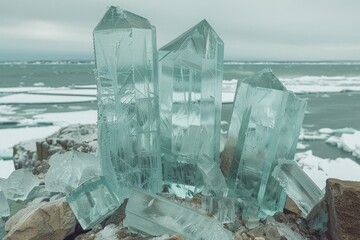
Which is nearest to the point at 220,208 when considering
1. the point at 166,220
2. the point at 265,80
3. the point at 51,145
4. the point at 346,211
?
the point at 166,220

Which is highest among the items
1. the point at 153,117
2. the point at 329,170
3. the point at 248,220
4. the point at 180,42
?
the point at 180,42

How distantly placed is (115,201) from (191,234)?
1.26 feet

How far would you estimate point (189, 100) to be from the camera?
180 cm

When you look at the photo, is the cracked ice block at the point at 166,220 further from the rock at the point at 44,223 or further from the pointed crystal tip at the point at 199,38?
the pointed crystal tip at the point at 199,38

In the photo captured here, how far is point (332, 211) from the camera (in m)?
1.53

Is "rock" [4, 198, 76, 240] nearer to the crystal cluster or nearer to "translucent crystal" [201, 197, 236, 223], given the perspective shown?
the crystal cluster

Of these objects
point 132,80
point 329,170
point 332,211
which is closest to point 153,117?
point 132,80

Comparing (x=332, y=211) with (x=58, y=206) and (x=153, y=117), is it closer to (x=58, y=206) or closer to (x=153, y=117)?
(x=153, y=117)

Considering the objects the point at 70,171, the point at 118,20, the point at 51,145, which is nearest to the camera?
the point at 118,20

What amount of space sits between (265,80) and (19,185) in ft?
4.24

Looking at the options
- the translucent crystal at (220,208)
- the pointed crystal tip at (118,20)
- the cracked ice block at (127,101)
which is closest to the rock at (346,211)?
the translucent crystal at (220,208)

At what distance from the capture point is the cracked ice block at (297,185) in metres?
1.69

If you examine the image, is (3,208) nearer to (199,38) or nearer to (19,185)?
(19,185)

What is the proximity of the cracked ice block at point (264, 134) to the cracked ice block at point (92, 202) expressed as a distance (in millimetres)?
589
